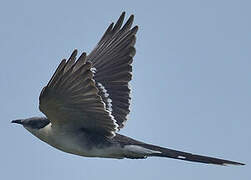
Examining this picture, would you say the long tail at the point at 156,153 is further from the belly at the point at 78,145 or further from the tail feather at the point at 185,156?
the belly at the point at 78,145

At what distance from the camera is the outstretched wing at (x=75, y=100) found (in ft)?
29.8

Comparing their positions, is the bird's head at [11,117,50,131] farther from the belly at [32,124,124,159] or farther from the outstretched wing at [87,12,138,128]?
the outstretched wing at [87,12,138,128]

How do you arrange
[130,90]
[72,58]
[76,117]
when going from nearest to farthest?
[72,58]
[76,117]
[130,90]

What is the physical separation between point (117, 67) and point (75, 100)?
193 centimetres

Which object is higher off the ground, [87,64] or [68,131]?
[87,64]

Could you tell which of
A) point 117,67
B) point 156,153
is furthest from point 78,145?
point 117,67

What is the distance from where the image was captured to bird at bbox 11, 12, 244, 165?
30.2ft

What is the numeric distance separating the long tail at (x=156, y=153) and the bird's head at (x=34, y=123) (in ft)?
3.61

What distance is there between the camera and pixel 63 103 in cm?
946

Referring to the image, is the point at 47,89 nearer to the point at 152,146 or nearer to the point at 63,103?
the point at 63,103

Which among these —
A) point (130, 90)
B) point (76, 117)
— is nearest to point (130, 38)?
point (130, 90)

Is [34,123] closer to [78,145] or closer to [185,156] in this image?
[78,145]

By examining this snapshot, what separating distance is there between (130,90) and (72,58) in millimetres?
Answer: 2143

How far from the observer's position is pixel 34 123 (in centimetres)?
1033
